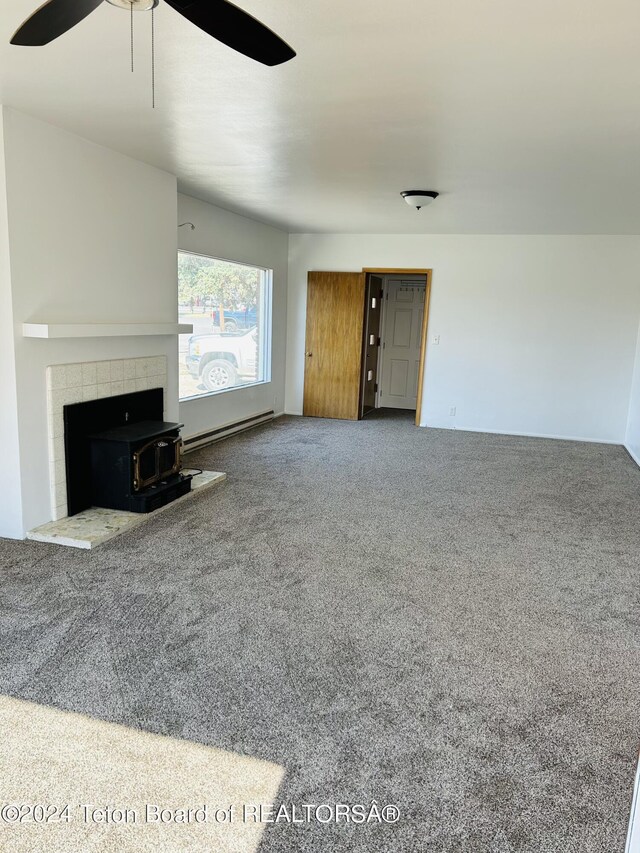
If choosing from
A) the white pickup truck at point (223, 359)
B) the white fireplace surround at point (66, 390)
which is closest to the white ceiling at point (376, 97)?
the white fireplace surround at point (66, 390)

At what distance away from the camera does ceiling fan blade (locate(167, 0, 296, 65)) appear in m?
1.47

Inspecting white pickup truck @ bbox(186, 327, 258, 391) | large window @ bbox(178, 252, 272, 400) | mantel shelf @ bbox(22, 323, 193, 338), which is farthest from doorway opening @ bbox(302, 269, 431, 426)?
mantel shelf @ bbox(22, 323, 193, 338)

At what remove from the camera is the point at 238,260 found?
6.54m

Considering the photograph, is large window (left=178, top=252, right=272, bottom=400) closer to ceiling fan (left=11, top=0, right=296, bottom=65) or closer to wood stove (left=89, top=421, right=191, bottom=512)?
wood stove (left=89, top=421, right=191, bottom=512)

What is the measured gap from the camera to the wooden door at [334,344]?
772cm

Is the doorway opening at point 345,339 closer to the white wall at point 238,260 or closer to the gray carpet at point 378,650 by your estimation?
→ the white wall at point 238,260

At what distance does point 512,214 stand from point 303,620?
4.54 meters

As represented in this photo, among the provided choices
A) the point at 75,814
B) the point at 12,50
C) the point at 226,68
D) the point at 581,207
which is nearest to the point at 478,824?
the point at 75,814

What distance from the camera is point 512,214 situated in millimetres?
5676

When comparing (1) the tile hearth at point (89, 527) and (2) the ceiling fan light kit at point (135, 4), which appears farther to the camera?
(1) the tile hearth at point (89, 527)

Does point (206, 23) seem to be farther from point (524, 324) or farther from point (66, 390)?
point (524, 324)

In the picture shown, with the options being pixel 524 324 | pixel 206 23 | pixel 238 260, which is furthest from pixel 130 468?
pixel 524 324

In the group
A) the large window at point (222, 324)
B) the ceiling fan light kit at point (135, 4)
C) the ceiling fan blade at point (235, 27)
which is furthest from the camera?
the large window at point (222, 324)

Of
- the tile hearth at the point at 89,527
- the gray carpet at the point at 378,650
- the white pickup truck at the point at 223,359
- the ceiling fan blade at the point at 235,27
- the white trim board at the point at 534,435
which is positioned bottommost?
the gray carpet at the point at 378,650
